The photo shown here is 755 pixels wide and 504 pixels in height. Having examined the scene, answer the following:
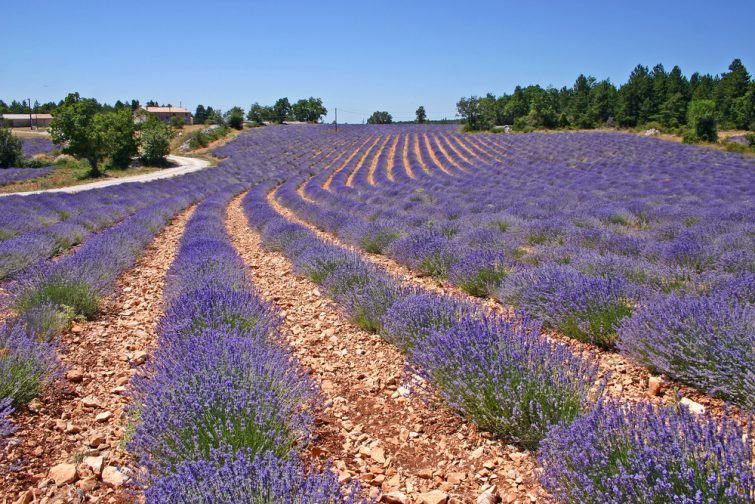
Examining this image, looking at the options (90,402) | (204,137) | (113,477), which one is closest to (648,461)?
(113,477)

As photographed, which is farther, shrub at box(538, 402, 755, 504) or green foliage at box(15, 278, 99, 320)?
green foliage at box(15, 278, 99, 320)

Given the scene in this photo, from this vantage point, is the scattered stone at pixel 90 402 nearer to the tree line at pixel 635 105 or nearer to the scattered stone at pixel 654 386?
the scattered stone at pixel 654 386

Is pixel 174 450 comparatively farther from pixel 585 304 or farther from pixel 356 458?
pixel 585 304

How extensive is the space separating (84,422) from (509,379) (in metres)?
2.67

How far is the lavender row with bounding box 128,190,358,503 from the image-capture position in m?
1.73

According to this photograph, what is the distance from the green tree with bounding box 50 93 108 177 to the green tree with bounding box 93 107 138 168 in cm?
183

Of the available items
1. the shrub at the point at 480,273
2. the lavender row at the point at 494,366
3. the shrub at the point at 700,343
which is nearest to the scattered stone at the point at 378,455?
the lavender row at the point at 494,366

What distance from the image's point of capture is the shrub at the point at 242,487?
1666 millimetres

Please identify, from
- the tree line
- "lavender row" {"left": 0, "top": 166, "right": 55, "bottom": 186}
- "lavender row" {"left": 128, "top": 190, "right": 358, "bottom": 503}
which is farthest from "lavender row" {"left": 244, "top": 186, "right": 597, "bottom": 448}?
the tree line

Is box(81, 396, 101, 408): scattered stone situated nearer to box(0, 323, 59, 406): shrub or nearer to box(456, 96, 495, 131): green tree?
box(0, 323, 59, 406): shrub

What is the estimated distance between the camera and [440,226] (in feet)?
28.5

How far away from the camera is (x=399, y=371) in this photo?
11.7 feet

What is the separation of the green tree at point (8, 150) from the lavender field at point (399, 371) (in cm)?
2981

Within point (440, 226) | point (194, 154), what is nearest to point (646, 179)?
point (440, 226)
